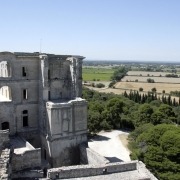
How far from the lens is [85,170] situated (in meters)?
25.7

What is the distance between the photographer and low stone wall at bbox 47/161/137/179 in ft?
82.0

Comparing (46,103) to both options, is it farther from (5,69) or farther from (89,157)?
(89,157)

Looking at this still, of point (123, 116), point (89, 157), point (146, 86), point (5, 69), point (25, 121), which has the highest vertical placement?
point (5, 69)

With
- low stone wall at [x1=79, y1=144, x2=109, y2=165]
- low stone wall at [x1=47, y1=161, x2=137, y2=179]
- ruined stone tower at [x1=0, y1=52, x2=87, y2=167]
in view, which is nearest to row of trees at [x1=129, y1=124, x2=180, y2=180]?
low stone wall at [x1=47, y1=161, x2=137, y2=179]

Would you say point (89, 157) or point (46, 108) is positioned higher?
point (46, 108)

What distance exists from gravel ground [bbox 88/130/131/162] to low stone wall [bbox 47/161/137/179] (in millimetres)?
9345

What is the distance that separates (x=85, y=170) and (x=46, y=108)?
30.1 ft

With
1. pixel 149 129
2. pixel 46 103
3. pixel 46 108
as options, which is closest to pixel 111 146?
pixel 149 129

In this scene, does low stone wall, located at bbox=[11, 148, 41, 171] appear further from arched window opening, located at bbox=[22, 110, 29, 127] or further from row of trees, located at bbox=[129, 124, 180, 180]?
row of trees, located at bbox=[129, 124, 180, 180]

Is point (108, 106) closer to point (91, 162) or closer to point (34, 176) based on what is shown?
point (91, 162)

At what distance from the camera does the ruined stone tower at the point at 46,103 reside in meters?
31.6

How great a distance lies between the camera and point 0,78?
31812mm

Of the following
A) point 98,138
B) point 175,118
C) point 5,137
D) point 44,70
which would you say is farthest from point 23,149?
point 175,118

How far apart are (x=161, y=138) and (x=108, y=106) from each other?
26.8 metres
